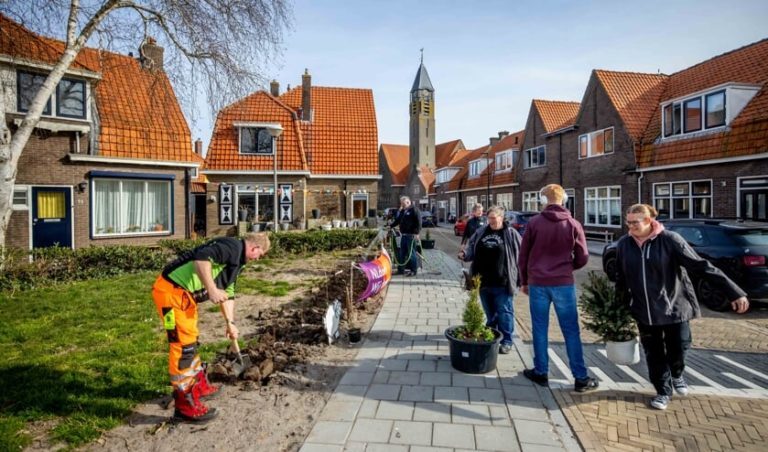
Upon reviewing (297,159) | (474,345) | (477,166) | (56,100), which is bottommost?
(474,345)

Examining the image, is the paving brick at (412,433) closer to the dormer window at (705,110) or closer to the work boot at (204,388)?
the work boot at (204,388)

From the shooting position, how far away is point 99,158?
14750mm

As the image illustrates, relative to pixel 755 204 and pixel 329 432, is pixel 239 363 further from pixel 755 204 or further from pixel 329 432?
pixel 755 204

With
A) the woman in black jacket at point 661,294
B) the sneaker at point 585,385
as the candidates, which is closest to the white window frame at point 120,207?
the sneaker at point 585,385

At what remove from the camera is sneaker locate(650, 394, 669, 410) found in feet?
12.5

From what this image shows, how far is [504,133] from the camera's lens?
42250 mm

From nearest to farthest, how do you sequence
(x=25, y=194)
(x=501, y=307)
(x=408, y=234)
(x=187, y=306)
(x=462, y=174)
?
(x=187, y=306) → (x=501, y=307) → (x=408, y=234) → (x=25, y=194) → (x=462, y=174)

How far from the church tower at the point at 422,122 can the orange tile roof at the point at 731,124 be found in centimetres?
3722

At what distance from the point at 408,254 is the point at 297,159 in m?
13.2

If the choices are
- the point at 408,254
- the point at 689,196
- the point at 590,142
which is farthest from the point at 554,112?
the point at 408,254

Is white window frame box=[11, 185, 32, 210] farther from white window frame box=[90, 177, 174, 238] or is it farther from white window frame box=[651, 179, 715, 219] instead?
white window frame box=[651, 179, 715, 219]

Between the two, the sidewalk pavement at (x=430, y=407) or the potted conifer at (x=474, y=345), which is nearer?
the sidewalk pavement at (x=430, y=407)

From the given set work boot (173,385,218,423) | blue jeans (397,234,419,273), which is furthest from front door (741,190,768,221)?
work boot (173,385,218,423)

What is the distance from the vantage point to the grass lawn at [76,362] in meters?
3.55
